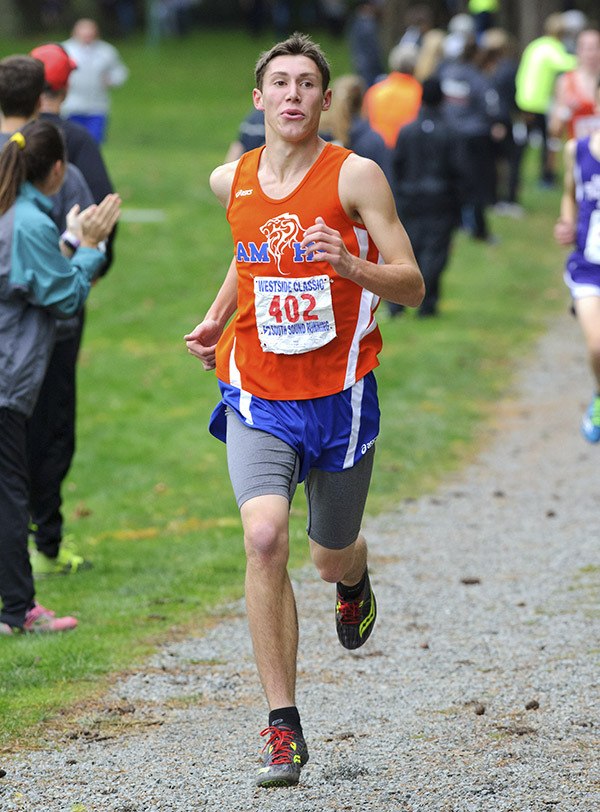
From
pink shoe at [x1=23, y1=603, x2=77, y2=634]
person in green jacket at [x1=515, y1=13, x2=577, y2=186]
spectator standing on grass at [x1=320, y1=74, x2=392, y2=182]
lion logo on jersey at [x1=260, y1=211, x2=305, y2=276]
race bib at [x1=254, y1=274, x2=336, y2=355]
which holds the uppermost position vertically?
lion logo on jersey at [x1=260, y1=211, x2=305, y2=276]

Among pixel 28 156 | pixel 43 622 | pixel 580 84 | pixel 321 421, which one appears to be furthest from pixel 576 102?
pixel 321 421

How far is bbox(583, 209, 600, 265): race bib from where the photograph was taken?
8.98 metres

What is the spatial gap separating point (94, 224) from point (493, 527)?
133 inches

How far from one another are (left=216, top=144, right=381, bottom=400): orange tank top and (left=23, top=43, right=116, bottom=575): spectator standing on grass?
90.3 inches

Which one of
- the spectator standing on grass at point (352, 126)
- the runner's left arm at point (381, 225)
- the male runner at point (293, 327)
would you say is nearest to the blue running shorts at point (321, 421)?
the male runner at point (293, 327)

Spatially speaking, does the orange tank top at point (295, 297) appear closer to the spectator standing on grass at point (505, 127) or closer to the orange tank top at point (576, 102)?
the orange tank top at point (576, 102)

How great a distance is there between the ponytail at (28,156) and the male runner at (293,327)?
154cm

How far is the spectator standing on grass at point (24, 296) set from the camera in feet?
22.0

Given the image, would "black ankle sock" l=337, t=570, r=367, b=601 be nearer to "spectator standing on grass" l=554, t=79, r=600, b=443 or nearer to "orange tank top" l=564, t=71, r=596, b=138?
"spectator standing on grass" l=554, t=79, r=600, b=443

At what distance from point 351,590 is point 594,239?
367 centimetres

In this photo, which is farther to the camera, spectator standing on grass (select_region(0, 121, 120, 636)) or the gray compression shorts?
spectator standing on grass (select_region(0, 121, 120, 636))

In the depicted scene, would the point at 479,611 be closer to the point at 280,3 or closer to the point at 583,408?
the point at 583,408

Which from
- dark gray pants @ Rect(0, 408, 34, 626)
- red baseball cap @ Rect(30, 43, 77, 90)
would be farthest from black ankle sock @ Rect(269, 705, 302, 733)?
red baseball cap @ Rect(30, 43, 77, 90)

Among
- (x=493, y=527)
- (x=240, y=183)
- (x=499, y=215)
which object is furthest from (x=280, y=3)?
(x=240, y=183)
